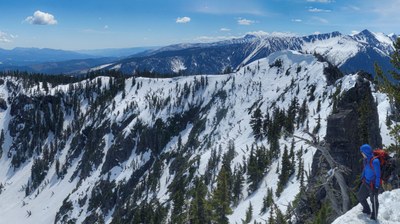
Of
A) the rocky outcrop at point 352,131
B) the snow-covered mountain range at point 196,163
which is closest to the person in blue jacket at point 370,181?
the rocky outcrop at point 352,131

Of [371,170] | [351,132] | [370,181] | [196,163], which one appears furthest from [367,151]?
[196,163]

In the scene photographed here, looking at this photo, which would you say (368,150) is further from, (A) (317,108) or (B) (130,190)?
(B) (130,190)

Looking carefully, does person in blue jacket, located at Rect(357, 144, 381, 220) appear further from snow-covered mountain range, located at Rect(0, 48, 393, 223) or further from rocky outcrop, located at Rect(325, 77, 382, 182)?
snow-covered mountain range, located at Rect(0, 48, 393, 223)

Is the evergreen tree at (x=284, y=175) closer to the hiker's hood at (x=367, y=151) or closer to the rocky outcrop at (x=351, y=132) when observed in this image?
the rocky outcrop at (x=351, y=132)

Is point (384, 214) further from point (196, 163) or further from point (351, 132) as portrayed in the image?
point (196, 163)

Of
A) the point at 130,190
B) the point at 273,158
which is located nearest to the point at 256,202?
the point at 273,158

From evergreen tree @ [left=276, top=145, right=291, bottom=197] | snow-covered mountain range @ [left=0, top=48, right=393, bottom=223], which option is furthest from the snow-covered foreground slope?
evergreen tree @ [left=276, top=145, right=291, bottom=197]
